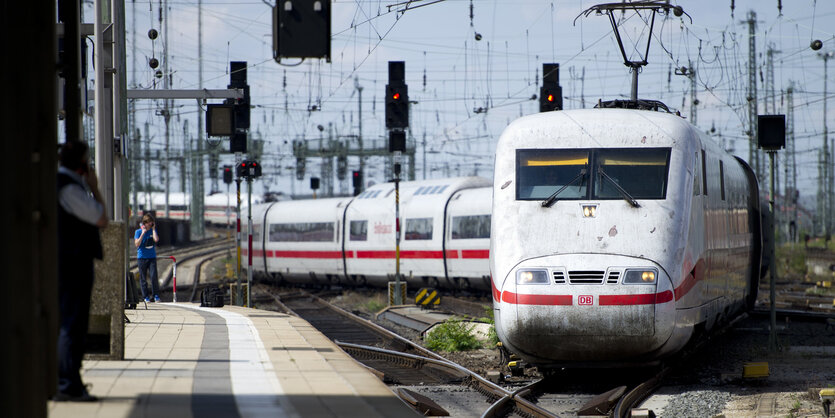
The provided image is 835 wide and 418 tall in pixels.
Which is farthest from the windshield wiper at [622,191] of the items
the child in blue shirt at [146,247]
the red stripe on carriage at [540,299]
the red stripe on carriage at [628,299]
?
the child in blue shirt at [146,247]

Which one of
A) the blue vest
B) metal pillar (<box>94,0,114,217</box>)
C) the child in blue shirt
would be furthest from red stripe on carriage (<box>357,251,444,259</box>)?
metal pillar (<box>94,0,114,217</box>)

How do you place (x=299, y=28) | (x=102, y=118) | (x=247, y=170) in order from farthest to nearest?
1. (x=247, y=170)
2. (x=102, y=118)
3. (x=299, y=28)

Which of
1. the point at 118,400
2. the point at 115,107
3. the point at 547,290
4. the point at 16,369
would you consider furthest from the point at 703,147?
the point at 16,369

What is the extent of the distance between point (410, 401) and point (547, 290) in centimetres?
186

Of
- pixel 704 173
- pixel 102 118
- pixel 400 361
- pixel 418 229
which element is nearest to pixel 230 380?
pixel 102 118

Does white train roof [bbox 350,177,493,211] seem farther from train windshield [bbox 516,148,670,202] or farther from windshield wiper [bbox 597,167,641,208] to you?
windshield wiper [bbox 597,167,641,208]

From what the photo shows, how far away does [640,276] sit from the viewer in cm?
1112

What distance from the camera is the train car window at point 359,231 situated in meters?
33.4

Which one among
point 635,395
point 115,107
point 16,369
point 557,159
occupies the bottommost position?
point 635,395

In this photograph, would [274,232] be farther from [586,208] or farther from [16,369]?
[16,369]

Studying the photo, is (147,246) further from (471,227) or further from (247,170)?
(471,227)

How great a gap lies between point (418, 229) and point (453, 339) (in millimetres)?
14222

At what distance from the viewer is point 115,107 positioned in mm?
15039

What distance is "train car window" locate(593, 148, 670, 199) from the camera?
1203 cm
